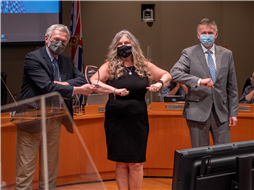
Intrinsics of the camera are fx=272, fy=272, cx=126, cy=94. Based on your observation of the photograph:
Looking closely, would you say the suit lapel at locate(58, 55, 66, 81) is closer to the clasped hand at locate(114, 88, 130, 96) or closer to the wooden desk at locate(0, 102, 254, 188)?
the clasped hand at locate(114, 88, 130, 96)

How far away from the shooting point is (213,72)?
225 centimetres

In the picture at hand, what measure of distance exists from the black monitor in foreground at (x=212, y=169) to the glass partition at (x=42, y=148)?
229mm

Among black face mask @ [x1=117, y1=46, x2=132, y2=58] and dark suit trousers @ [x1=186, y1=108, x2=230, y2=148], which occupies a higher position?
black face mask @ [x1=117, y1=46, x2=132, y2=58]

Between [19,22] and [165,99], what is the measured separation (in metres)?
2.59

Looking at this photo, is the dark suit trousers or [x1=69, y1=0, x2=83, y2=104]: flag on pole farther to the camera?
[x1=69, y1=0, x2=83, y2=104]: flag on pole

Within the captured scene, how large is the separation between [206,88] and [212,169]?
60.0 inches

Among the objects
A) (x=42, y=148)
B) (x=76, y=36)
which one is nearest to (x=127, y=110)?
(x=42, y=148)

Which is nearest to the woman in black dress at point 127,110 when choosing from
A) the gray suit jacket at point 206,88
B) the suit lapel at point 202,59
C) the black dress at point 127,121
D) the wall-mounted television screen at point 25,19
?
the black dress at point 127,121

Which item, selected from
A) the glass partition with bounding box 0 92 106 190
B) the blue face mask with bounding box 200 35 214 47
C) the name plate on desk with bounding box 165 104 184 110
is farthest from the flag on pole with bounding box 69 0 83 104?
the glass partition with bounding box 0 92 106 190

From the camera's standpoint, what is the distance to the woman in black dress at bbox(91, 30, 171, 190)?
216 cm

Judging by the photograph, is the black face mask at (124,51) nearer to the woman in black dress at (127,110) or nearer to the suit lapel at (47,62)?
the woman in black dress at (127,110)

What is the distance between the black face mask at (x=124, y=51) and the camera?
2.19 m

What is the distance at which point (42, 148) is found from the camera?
2.01ft

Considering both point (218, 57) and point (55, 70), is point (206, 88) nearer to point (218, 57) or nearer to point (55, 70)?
point (218, 57)
